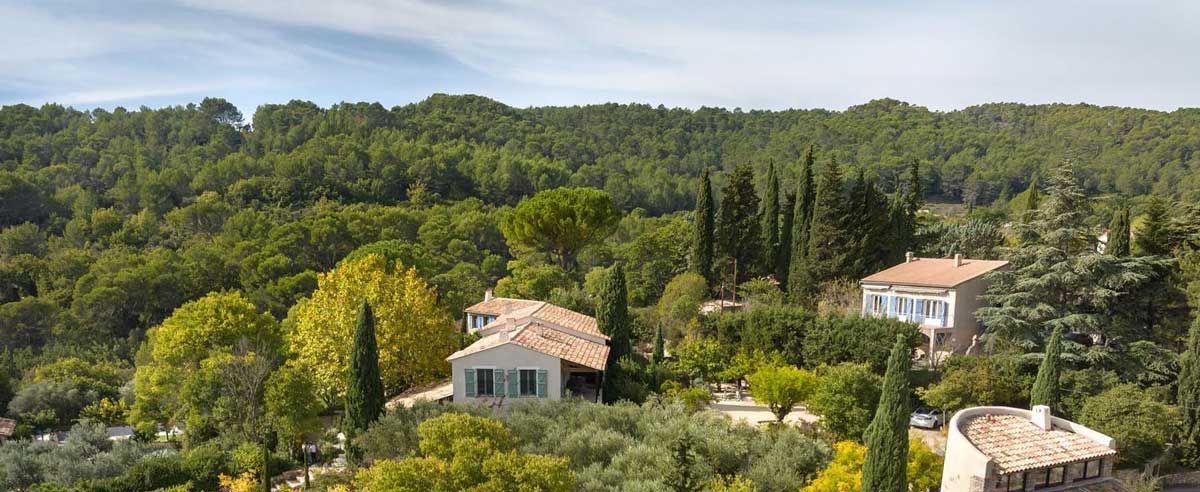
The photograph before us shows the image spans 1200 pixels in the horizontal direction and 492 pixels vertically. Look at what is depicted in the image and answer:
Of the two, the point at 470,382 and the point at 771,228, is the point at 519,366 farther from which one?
the point at 771,228

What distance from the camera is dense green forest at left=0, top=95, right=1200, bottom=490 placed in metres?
24.1

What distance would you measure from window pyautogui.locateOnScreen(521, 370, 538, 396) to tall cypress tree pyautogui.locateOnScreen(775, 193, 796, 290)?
78.3 ft

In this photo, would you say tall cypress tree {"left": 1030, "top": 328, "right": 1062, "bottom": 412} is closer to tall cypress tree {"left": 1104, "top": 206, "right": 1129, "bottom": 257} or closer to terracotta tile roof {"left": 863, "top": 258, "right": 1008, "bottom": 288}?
tall cypress tree {"left": 1104, "top": 206, "right": 1129, "bottom": 257}

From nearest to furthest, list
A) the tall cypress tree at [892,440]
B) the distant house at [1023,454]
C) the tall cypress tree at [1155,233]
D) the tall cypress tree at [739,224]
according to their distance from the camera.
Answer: the tall cypress tree at [892,440] < the distant house at [1023,454] < the tall cypress tree at [1155,233] < the tall cypress tree at [739,224]

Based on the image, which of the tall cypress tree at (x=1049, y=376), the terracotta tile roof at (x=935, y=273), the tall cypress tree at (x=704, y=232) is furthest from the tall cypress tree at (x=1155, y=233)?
the tall cypress tree at (x=704, y=232)

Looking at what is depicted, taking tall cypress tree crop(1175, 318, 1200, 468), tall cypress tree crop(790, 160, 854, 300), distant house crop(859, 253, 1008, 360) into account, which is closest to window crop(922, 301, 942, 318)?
distant house crop(859, 253, 1008, 360)

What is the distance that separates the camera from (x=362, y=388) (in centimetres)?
2072

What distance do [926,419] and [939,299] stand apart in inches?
294

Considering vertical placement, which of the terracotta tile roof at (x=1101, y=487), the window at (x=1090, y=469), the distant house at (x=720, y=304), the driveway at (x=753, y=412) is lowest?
the driveway at (x=753, y=412)

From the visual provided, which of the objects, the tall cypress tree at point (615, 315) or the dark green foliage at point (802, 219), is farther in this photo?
the dark green foliage at point (802, 219)

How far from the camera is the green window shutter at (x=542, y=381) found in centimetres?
2275

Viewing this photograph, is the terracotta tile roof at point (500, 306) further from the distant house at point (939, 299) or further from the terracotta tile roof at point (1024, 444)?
the terracotta tile roof at point (1024, 444)

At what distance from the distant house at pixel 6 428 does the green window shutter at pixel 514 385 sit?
21.1m

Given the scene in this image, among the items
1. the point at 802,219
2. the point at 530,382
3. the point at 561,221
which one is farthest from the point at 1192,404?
the point at 561,221
